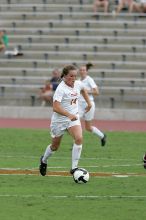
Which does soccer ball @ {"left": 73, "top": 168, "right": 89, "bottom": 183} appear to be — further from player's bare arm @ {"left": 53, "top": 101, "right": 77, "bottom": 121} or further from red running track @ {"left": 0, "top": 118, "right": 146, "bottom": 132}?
red running track @ {"left": 0, "top": 118, "right": 146, "bottom": 132}

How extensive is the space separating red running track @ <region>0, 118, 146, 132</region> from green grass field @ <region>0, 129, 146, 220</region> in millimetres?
5193

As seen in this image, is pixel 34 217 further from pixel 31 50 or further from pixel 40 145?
pixel 31 50

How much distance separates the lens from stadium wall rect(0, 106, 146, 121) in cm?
2883

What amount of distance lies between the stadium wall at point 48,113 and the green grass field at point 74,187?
8128mm

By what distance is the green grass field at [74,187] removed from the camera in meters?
10.5

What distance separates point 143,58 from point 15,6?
6903 mm

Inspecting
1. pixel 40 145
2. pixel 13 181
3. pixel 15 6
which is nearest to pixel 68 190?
pixel 13 181

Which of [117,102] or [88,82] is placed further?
[117,102]

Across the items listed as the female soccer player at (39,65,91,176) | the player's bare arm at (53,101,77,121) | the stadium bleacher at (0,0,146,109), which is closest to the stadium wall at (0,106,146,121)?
the stadium bleacher at (0,0,146,109)

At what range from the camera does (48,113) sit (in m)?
29.5

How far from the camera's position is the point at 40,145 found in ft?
65.9

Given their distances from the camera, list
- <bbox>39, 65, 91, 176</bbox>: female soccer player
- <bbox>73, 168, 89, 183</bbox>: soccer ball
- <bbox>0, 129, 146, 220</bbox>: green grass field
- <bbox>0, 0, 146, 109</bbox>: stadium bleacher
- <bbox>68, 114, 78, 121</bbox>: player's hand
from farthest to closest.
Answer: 1. <bbox>0, 0, 146, 109</bbox>: stadium bleacher
2. <bbox>39, 65, 91, 176</bbox>: female soccer player
3. <bbox>68, 114, 78, 121</bbox>: player's hand
4. <bbox>73, 168, 89, 183</bbox>: soccer ball
5. <bbox>0, 129, 146, 220</bbox>: green grass field

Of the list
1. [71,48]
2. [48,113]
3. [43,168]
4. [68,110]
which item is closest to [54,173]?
[43,168]

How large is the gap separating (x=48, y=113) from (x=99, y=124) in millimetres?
2805
